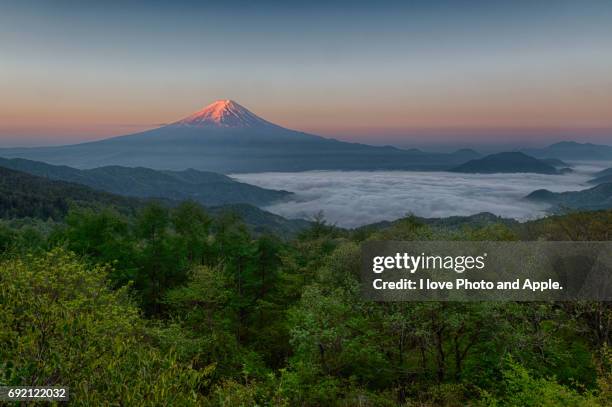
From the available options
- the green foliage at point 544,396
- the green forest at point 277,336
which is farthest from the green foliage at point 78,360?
the green foliage at point 544,396

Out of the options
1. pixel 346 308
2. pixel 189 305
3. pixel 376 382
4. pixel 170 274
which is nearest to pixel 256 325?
pixel 189 305

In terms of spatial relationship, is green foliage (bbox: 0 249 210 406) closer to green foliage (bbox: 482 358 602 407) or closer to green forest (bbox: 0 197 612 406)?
green forest (bbox: 0 197 612 406)

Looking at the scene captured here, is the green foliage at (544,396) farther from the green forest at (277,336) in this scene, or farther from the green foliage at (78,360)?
the green foliage at (78,360)

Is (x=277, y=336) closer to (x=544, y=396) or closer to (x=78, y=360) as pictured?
(x=544, y=396)

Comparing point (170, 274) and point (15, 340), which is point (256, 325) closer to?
point (170, 274)

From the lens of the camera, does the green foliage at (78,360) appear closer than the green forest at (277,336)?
Yes

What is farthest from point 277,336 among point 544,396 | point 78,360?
point 78,360

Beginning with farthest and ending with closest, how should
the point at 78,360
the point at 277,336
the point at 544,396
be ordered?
the point at 277,336 → the point at 544,396 → the point at 78,360

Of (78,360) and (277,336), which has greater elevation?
(78,360)

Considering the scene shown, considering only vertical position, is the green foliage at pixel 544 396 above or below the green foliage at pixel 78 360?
below
